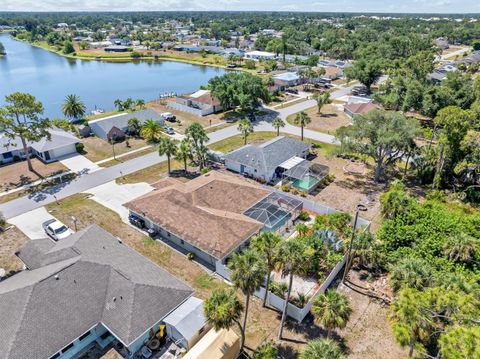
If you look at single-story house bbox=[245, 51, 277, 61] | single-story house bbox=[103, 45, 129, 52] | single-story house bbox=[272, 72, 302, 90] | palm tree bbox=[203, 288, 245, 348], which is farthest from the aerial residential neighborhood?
single-story house bbox=[103, 45, 129, 52]

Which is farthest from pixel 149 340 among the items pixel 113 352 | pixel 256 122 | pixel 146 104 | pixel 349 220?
pixel 146 104

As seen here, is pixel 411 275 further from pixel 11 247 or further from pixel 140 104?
pixel 140 104

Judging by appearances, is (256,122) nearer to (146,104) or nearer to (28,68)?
(146,104)

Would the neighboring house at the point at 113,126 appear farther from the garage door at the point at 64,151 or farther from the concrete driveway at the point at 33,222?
the concrete driveway at the point at 33,222

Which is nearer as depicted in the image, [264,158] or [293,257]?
[293,257]

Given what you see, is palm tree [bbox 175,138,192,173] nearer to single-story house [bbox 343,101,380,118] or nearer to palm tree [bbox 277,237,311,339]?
palm tree [bbox 277,237,311,339]

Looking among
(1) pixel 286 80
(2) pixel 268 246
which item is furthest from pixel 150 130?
(1) pixel 286 80

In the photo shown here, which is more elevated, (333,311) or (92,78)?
(333,311)
